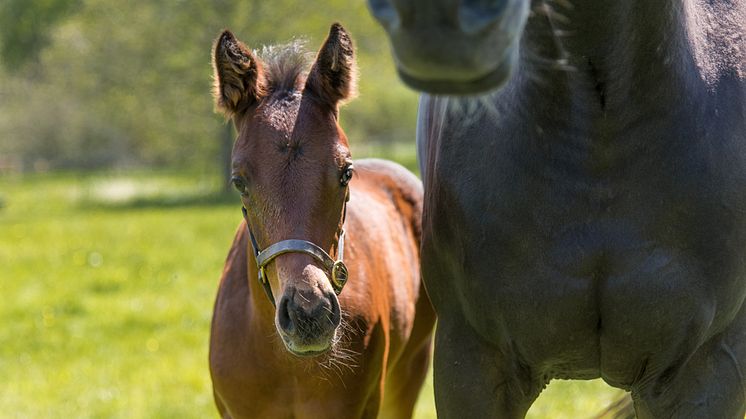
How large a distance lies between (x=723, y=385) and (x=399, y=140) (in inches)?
1060

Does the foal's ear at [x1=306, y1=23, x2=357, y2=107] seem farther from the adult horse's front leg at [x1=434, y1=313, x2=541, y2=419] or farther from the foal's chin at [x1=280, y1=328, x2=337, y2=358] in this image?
the adult horse's front leg at [x1=434, y1=313, x2=541, y2=419]

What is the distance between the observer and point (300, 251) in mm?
2588

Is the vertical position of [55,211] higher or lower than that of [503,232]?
lower

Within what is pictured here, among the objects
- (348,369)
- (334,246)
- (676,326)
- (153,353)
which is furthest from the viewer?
(153,353)

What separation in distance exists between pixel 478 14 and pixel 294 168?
135 centimetres

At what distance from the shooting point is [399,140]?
2894 centimetres

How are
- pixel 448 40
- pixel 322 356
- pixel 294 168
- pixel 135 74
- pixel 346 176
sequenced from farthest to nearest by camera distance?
pixel 135 74 < pixel 322 356 < pixel 346 176 < pixel 294 168 < pixel 448 40

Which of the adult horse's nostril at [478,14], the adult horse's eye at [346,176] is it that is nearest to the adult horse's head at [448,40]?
the adult horse's nostril at [478,14]

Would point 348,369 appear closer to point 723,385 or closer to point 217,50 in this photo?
point 217,50

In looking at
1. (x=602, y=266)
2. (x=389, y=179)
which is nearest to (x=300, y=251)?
(x=602, y=266)

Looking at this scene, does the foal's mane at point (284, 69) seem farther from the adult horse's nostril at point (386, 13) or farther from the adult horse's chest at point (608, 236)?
the adult horse's nostril at point (386, 13)

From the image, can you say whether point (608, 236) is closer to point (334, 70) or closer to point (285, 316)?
point (285, 316)

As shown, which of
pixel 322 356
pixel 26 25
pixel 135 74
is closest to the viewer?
pixel 322 356

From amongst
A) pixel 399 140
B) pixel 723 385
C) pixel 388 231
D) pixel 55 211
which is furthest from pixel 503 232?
pixel 399 140
